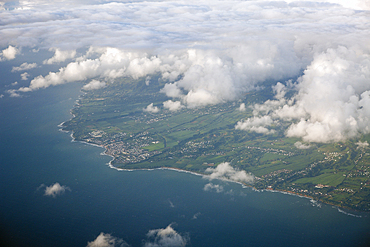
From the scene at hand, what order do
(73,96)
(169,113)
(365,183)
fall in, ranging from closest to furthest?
(365,183)
(169,113)
(73,96)

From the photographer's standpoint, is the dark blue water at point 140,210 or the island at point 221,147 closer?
the dark blue water at point 140,210

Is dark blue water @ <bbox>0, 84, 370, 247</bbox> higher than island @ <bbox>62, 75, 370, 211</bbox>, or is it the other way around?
dark blue water @ <bbox>0, 84, 370, 247</bbox>

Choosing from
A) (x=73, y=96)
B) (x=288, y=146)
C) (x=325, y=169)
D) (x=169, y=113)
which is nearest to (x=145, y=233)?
(x=325, y=169)

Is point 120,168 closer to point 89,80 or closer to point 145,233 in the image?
point 145,233

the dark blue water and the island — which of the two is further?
the island

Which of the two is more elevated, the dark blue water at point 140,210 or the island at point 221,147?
the dark blue water at point 140,210
